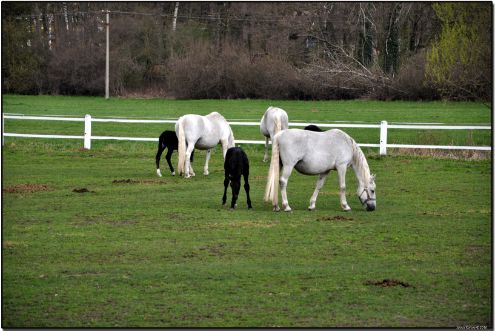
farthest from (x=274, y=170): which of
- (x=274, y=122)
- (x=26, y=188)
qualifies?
(x=274, y=122)

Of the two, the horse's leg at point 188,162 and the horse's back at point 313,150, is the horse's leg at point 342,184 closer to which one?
the horse's back at point 313,150

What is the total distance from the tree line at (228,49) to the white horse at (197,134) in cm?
1749

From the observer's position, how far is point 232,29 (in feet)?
191

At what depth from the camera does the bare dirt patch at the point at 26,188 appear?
16.6 m

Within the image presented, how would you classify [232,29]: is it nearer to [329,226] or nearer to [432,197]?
[432,197]

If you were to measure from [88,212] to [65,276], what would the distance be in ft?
15.7

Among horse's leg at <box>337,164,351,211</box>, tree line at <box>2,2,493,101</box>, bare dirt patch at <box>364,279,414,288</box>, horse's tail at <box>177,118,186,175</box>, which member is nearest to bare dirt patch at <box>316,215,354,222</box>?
horse's leg at <box>337,164,351,211</box>

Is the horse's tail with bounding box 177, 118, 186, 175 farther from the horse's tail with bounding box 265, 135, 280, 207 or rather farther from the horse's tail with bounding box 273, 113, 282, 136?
the horse's tail with bounding box 265, 135, 280, 207

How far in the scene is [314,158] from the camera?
13.9 meters

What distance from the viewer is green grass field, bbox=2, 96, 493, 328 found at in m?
8.11

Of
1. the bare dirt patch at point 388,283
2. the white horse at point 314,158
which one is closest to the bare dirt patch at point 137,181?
the white horse at point 314,158

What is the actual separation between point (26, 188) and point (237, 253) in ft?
24.8

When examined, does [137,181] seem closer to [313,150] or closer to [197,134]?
[197,134]

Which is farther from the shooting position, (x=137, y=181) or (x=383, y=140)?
(x=383, y=140)
